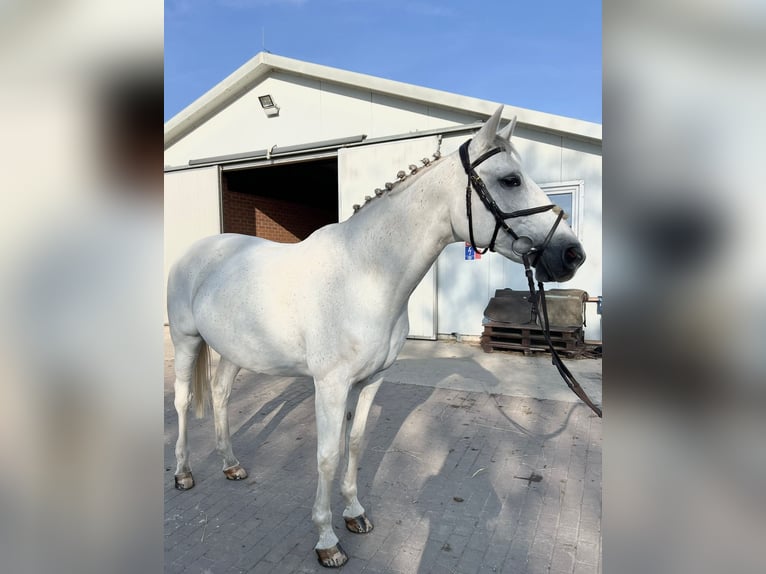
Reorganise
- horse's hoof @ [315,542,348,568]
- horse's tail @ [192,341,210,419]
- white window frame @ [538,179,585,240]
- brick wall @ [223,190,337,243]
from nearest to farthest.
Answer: horse's hoof @ [315,542,348,568]
horse's tail @ [192,341,210,419]
white window frame @ [538,179,585,240]
brick wall @ [223,190,337,243]

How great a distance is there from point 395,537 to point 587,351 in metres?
4.94

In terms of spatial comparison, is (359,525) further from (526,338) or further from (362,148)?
(362,148)

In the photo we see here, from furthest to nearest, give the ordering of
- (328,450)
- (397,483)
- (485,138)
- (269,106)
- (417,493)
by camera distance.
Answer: (269,106), (397,483), (417,493), (328,450), (485,138)

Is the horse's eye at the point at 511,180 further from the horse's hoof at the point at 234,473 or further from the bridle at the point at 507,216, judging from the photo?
the horse's hoof at the point at 234,473

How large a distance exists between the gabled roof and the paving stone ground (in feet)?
14.3

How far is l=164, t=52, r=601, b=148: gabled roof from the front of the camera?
6.54 metres

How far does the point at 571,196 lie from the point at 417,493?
223 inches

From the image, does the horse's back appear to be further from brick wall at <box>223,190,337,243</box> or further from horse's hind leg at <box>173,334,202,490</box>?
brick wall at <box>223,190,337,243</box>

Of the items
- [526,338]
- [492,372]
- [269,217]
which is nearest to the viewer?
[492,372]

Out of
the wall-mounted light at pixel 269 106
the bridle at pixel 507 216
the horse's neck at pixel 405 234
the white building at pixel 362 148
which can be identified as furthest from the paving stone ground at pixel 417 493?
the wall-mounted light at pixel 269 106

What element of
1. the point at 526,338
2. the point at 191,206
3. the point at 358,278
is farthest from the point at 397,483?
the point at 191,206

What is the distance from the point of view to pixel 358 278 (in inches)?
80.9

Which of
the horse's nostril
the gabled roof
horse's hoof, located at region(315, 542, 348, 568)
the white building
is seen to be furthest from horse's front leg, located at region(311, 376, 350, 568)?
the gabled roof

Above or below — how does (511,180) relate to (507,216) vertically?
above
